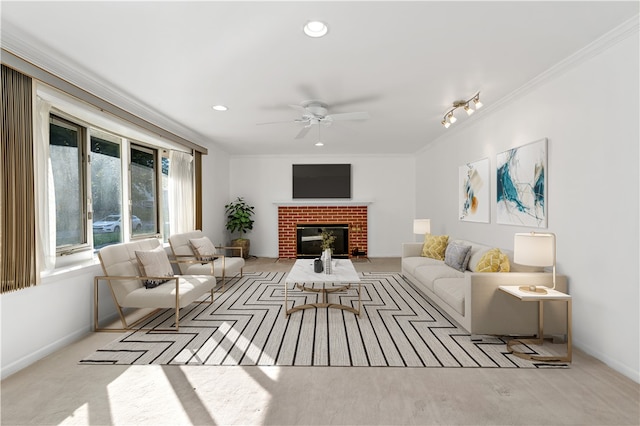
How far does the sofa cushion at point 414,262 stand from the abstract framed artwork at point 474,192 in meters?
0.86

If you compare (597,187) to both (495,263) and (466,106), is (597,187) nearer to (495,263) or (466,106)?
(495,263)

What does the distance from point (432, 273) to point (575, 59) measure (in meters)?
2.64

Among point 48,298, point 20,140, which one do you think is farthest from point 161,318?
point 20,140

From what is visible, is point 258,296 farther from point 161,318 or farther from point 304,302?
point 161,318

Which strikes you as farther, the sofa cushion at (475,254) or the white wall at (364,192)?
the white wall at (364,192)

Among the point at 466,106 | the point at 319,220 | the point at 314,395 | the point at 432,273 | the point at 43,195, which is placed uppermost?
the point at 466,106

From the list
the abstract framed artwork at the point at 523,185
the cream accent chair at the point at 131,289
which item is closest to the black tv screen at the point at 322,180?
the abstract framed artwork at the point at 523,185

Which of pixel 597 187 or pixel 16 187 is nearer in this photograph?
pixel 16 187

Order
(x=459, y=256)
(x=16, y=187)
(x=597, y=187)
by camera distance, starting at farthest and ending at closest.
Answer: (x=459, y=256)
(x=597, y=187)
(x=16, y=187)

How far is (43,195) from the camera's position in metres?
2.77

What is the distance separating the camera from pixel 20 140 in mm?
2494

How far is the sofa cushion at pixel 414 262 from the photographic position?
4.71 metres

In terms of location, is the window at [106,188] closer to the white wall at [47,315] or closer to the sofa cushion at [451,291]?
the white wall at [47,315]

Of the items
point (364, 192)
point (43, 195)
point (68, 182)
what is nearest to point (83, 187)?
point (68, 182)
